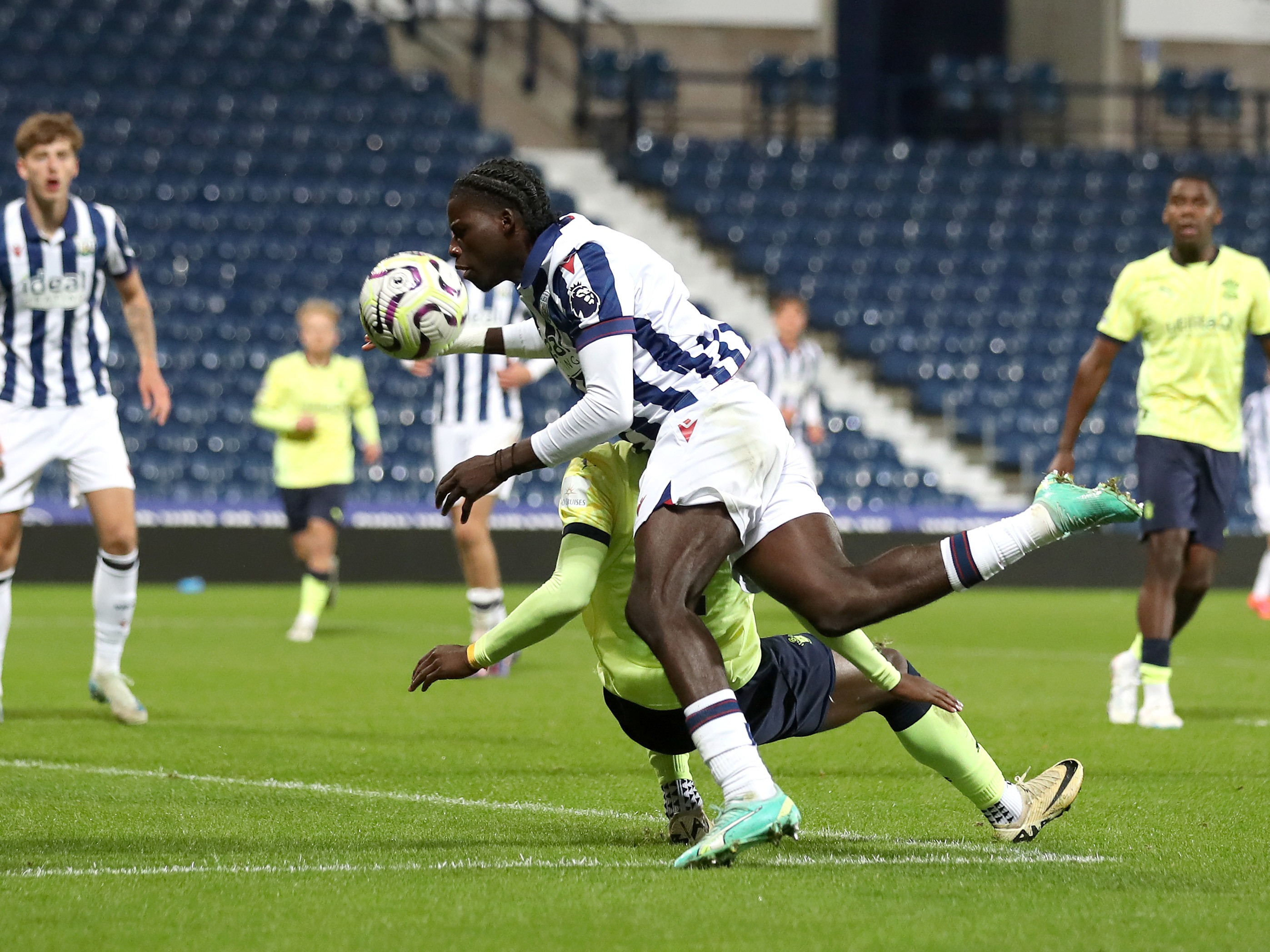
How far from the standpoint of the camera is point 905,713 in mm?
4582

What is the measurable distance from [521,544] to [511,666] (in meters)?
6.80

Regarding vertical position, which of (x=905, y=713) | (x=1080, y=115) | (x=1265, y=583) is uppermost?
(x=1080, y=115)

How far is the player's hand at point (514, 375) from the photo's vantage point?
8.84m

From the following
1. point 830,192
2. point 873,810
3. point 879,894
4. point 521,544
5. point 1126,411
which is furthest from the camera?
point 830,192

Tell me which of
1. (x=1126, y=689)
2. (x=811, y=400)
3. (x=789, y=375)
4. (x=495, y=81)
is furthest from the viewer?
(x=495, y=81)

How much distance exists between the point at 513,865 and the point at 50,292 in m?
3.83

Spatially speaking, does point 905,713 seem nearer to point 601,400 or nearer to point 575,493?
point 575,493

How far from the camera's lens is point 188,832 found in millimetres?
4750

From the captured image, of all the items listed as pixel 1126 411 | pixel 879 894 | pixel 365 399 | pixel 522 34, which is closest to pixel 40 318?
pixel 879 894

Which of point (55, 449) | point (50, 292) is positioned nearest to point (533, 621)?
point (55, 449)

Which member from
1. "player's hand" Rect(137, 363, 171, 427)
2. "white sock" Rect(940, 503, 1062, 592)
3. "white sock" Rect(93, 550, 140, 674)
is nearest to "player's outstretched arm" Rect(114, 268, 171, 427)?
"player's hand" Rect(137, 363, 171, 427)

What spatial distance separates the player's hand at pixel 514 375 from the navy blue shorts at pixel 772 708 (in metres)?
4.29

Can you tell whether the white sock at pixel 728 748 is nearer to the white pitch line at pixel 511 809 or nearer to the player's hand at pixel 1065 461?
the white pitch line at pixel 511 809

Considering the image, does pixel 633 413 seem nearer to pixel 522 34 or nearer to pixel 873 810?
pixel 873 810
